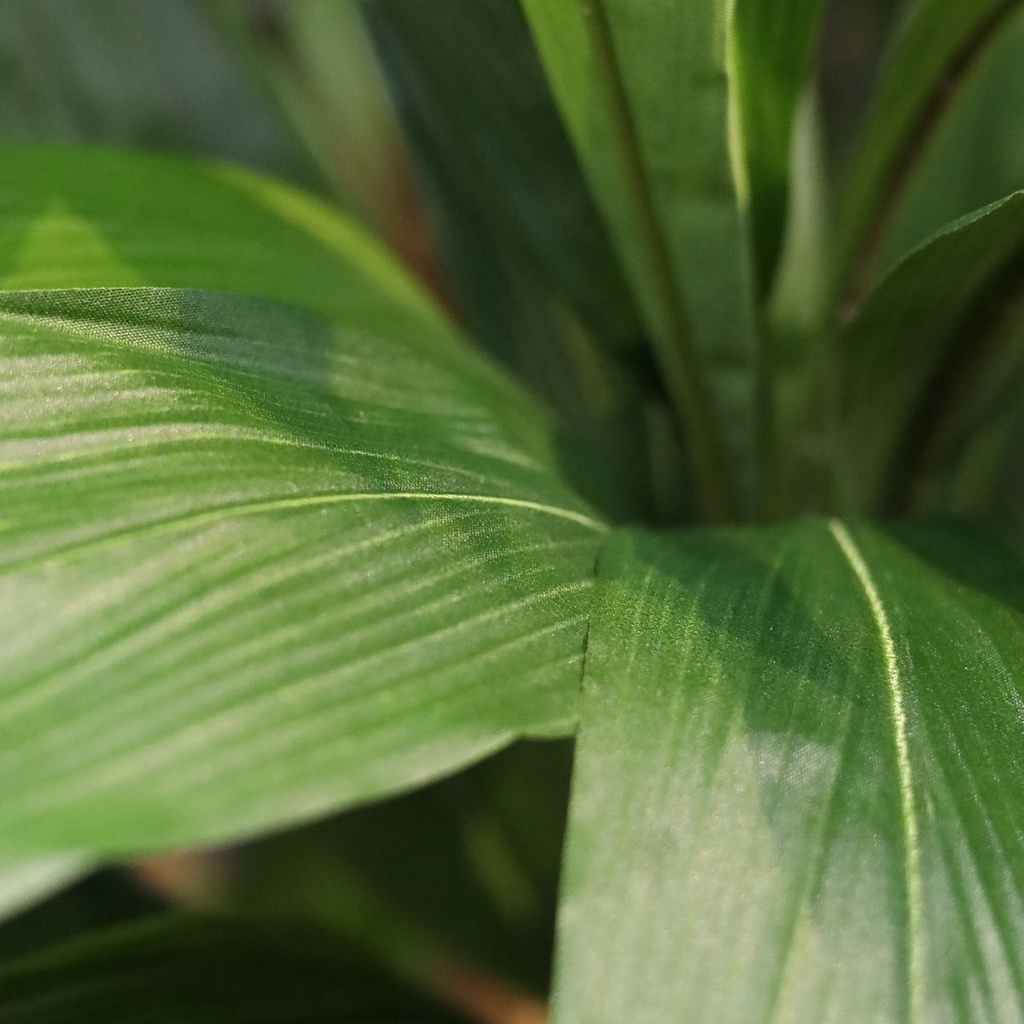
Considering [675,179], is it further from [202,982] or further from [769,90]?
[202,982]

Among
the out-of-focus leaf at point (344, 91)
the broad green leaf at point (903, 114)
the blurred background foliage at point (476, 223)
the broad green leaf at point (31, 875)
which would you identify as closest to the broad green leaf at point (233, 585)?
the broad green leaf at point (31, 875)

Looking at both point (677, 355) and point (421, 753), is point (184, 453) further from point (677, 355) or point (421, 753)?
point (677, 355)

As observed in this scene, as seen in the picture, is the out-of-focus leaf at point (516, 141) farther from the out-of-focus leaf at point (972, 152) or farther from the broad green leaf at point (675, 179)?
the out-of-focus leaf at point (972, 152)

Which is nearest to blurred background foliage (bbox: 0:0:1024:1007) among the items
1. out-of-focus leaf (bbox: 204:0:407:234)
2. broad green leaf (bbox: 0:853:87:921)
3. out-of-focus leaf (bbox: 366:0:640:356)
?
out-of-focus leaf (bbox: 366:0:640:356)

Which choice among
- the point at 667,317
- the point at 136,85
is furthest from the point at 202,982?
the point at 136,85

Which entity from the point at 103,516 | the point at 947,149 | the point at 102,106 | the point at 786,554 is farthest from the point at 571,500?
the point at 102,106

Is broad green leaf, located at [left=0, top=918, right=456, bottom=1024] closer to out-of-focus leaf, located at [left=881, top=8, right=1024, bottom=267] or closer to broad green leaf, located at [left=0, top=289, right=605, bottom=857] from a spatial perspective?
broad green leaf, located at [left=0, top=289, right=605, bottom=857]
